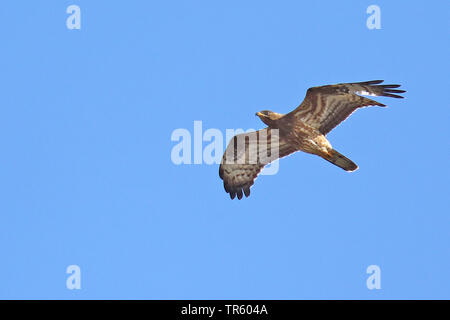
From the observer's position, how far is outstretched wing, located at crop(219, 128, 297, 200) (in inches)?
778

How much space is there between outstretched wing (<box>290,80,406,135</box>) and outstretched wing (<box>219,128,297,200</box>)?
1.05 meters

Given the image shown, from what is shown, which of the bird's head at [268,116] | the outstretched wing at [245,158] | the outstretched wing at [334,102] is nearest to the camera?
the outstretched wing at [334,102]

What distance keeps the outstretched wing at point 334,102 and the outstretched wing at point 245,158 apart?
3.43ft

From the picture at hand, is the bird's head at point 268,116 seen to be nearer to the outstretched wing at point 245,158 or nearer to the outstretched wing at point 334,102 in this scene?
the outstretched wing at point 334,102

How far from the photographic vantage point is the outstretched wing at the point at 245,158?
1975 cm

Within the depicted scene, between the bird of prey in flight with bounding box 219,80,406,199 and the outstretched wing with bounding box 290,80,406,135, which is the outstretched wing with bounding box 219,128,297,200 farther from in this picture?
the outstretched wing with bounding box 290,80,406,135

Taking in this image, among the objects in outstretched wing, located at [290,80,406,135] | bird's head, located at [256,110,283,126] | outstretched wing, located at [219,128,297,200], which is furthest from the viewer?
outstretched wing, located at [219,128,297,200]

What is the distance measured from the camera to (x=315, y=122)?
18.9 metres

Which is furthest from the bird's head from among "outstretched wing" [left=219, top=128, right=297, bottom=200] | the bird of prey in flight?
"outstretched wing" [left=219, top=128, right=297, bottom=200]

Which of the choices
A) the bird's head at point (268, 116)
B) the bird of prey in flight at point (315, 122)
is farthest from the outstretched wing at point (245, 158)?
the bird's head at point (268, 116)

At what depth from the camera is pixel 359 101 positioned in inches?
731

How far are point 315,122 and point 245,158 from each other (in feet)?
6.70

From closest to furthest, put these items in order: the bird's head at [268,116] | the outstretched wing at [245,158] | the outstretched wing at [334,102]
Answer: the outstretched wing at [334,102], the bird's head at [268,116], the outstretched wing at [245,158]
